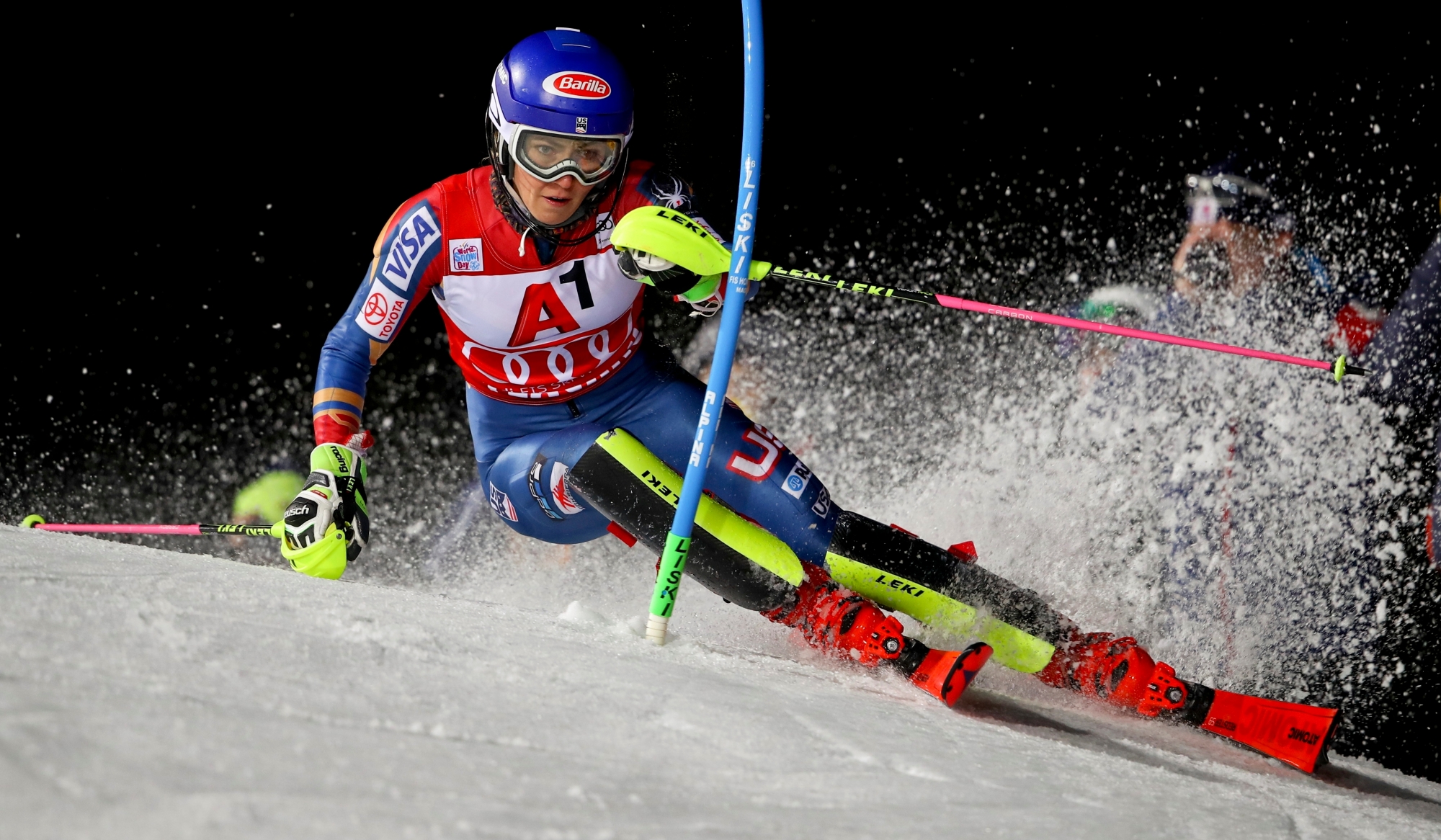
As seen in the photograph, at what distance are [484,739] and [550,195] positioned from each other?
5.00 feet

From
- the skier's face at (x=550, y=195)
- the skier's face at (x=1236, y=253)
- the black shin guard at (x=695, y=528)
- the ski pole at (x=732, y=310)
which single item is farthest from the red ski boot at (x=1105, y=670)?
the skier's face at (x=1236, y=253)

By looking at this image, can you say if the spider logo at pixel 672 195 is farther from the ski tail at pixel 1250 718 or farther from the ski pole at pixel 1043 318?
the ski tail at pixel 1250 718

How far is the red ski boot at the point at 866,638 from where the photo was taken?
204 centimetres

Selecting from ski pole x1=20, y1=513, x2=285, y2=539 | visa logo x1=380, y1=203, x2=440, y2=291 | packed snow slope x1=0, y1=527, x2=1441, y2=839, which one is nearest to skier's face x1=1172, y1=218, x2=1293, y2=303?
packed snow slope x1=0, y1=527, x2=1441, y2=839

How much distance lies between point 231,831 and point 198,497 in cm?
486

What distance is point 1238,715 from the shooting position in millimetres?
2170

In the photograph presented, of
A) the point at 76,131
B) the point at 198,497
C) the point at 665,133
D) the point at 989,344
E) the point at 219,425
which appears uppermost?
the point at 665,133

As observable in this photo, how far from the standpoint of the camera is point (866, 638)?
2188 millimetres

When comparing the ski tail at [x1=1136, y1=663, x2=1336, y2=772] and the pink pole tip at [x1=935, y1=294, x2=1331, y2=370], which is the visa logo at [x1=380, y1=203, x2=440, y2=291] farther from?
the ski tail at [x1=1136, y1=663, x2=1336, y2=772]

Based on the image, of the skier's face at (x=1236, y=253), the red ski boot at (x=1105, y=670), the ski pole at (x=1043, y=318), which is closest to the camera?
the ski pole at (x=1043, y=318)

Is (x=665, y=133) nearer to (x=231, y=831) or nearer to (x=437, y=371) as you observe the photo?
(x=437, y=371)

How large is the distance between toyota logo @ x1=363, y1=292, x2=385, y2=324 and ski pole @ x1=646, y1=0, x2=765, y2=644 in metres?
0.89

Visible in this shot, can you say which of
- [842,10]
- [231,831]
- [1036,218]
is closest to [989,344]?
[1036,218]

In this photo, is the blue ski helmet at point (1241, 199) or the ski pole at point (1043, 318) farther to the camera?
the blue ski helmet at point (1241, 199)
